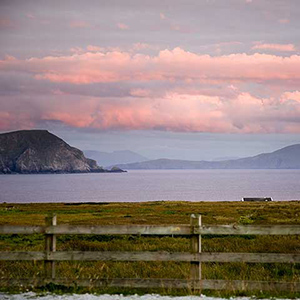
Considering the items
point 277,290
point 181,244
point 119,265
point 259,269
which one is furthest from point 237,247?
point 277,290

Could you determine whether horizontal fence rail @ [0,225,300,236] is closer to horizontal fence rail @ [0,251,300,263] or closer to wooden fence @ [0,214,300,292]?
wooden fence @ [0,214,300,292]

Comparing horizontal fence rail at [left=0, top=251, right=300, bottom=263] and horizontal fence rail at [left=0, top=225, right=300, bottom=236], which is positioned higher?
horizontal fence rail at [left=0, top=225, right=300, bottom=236]

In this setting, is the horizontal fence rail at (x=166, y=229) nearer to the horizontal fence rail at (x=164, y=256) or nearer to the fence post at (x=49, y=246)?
the fence post at (x=49, y=246)

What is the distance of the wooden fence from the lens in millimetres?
12992

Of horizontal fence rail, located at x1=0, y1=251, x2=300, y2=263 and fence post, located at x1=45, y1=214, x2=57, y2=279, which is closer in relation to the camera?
horizontal fence rail, located at x1=0, y1=251, x2=300, y2=263

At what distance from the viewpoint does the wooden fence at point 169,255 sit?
13.0 m

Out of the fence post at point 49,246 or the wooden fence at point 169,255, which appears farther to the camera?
the fence post at point 49,246

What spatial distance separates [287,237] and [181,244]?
6.07 metres

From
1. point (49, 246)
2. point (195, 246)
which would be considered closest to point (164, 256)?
point (195, 246)

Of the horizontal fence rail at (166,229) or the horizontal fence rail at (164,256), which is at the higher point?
the horizontal fence rail at (166,229)

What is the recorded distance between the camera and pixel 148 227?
13281 millimetres

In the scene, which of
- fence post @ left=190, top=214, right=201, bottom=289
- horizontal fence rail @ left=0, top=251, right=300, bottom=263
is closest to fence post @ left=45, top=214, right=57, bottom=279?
horizontal fence rail @ left=0, top=251, right=300, bottom=263

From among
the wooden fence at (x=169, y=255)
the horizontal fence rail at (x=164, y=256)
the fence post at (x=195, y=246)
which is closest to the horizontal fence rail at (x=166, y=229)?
the wooden fence at (x=169, y=255)

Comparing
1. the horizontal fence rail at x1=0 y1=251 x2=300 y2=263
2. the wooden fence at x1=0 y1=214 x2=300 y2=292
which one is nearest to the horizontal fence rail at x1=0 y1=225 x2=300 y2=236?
the wooden fence at x1=0 y1=214 x2=300 y2=292
